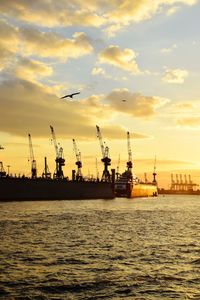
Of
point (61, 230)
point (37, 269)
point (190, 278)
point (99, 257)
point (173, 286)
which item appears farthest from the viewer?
point (61, 230)

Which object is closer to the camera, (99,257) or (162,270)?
(162,270)

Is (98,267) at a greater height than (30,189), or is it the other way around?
(30,189)

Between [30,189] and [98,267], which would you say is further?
[30,189]

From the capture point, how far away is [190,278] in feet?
91.3

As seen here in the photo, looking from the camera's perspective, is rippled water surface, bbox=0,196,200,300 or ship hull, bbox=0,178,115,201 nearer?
rippled water surface, bbox=0,196,200,300

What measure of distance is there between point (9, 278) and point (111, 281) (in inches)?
259

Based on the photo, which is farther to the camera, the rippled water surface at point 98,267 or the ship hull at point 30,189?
the ship hull at point 30,189

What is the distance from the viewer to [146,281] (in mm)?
26859

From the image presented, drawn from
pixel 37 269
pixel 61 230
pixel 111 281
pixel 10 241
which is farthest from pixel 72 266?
pixel 61 230

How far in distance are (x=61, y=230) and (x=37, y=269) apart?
29.1m

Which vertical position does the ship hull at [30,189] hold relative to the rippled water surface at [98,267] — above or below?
above

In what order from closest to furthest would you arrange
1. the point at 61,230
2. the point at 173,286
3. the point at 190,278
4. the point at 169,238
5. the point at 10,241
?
1. the point at 173,286
2. the point at 190,278
3. the point at 10,241
4. the point at 169,238
5. the point at 61,230

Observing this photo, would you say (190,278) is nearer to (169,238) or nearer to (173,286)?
(173,286)

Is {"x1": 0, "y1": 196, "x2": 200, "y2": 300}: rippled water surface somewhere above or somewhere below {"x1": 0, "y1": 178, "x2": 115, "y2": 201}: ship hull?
below
